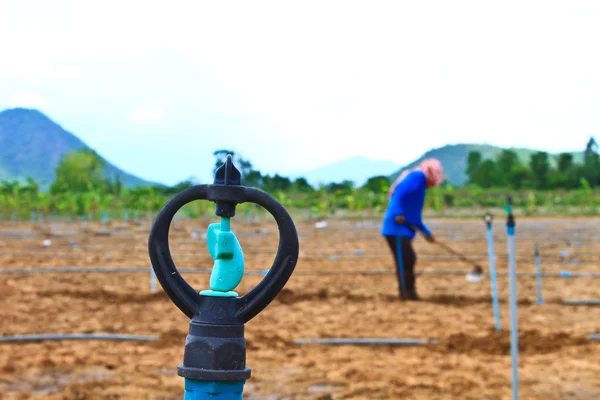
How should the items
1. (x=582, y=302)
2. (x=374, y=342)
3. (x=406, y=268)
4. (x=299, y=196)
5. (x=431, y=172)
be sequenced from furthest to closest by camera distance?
(x=299, y=196), (x=431, y=172), (x=406, y=268), (x=582, y=302), (x=374, y=342)

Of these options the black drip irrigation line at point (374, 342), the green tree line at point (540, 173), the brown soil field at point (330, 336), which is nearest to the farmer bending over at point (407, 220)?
the brown soil field at point (330, 336)

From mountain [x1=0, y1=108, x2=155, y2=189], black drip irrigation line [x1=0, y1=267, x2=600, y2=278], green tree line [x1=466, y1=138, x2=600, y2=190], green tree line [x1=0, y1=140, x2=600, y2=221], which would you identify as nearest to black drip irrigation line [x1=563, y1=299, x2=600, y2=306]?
black drip irrigation line [x1=0, y1=267, x2=600, y2=278]

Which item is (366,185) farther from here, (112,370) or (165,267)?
(165,267)

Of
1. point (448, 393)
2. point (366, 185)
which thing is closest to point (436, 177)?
point (448, 393)

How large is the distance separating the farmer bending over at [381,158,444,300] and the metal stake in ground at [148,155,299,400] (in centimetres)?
518

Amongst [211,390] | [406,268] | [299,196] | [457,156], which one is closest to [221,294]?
[211,390]

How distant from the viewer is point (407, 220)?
632cm

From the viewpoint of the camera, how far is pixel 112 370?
379 centimetres

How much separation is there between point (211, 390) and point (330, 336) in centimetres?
358

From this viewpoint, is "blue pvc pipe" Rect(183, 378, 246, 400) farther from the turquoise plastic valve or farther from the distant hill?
the distant hill

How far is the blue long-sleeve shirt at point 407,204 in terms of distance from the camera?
247 inches

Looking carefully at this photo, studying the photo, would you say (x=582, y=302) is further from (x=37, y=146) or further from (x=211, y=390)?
(x=37, y=146)

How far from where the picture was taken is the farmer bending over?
6.28 meters

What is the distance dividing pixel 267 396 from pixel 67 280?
16.0ft
